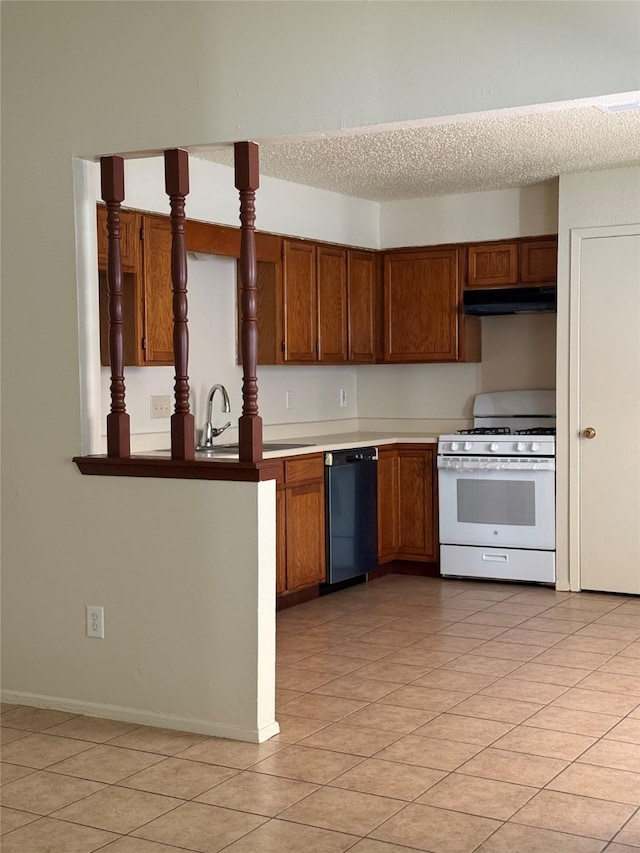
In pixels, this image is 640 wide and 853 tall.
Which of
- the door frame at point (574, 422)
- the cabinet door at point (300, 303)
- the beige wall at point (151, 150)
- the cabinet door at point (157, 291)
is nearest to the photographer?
the beige wall at point (151, 150)

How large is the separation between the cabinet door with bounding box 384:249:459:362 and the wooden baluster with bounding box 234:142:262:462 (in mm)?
3434

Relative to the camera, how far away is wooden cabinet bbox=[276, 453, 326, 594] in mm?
5840

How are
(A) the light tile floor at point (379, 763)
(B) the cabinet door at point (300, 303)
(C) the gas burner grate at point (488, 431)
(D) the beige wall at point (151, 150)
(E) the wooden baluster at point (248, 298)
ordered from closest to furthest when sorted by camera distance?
(A) the light tile floor at point (379, 763) → (D) the beige wall at point (151, 150) → (E) the wooden baluster at point (248, 298) → (B) the cabinet door at point (300, 303) → (C) the gas burner grate at point (488, 431)

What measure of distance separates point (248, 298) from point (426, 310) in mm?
3513

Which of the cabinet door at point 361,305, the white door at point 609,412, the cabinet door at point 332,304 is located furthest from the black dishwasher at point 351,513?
the white door at point 609,412

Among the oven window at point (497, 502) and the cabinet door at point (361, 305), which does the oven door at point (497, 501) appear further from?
the cabinet door at point (361, 305)

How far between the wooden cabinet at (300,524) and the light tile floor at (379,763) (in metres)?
0.66

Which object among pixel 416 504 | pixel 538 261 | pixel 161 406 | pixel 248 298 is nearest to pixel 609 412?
pixel 538 261

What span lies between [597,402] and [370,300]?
1.74 m

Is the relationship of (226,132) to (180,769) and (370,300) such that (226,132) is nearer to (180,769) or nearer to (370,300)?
(180,769)

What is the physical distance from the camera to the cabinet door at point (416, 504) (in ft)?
22.8

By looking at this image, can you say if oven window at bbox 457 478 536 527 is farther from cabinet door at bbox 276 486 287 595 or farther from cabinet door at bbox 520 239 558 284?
cabinet door at bbox 276 486 287 595

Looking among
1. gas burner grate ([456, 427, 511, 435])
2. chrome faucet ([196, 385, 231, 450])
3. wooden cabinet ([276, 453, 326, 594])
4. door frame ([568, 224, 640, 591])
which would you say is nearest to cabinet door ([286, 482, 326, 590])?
wooden cabinet ([276, 453, 326, 594])

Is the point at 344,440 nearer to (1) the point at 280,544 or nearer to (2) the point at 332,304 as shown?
(2) the point at 332,304
